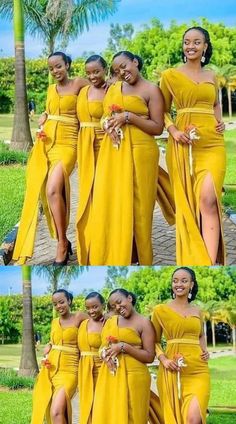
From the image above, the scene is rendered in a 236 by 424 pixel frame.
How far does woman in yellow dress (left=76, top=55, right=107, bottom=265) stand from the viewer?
15.3 ft

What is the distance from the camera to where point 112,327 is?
16.3 feet

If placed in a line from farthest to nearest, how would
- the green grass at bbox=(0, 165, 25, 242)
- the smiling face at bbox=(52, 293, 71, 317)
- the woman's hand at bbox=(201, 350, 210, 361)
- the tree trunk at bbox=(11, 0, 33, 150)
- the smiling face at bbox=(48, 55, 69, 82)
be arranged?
the green grass at bbox=(0, 165, 25, 242) → the tree trunk at bbox=(11, 0, 33, 150) → the smiling face at bbox=(52, 293, 71, 317) → the woman's hand at bbox=(201, 350, 210, 361) → the smiling face at bbox=(48, 55, 69, 82)

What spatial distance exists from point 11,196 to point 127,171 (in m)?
1.03

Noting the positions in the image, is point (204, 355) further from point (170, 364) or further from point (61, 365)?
point (61, 365)

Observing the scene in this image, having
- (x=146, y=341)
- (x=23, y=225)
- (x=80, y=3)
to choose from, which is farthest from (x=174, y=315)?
(x=80, y=3)

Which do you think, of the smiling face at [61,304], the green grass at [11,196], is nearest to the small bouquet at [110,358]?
the smiling face at [61,304]

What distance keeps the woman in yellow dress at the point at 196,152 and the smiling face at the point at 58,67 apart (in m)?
0.50

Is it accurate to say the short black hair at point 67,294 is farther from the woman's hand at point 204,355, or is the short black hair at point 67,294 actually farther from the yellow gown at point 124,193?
the woman's hand at point 204,355

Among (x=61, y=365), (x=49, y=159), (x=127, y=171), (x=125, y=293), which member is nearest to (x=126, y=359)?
(x=125, y=293)

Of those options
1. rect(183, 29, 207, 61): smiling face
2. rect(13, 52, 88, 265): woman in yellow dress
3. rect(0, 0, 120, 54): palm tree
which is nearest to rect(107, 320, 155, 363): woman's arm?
rect(13, 52, 88, 265): woman in yellow dress

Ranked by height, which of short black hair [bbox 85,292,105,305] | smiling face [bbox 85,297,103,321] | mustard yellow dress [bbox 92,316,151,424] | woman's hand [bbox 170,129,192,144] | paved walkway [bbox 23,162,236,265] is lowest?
mustard yellow dress [bbox 92,316,151,424]

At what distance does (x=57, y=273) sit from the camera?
5332 mm

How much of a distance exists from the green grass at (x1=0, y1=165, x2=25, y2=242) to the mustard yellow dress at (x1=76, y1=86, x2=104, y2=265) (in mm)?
650

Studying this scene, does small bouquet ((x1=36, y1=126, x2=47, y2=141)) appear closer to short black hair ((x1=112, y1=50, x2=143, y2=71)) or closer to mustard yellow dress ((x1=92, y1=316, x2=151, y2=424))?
short black hair ((x1=112, y1=50, x2=143, y2=71))
